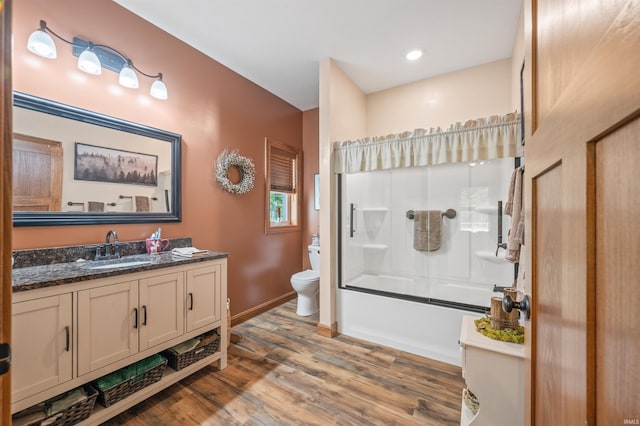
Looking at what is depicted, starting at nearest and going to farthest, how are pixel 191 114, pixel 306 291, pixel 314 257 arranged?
pixel 191 114 < pixel 306 291 < pixel 314 257

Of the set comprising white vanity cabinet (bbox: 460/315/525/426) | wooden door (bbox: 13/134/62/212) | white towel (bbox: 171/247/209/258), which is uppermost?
wooden door (bbox: 13/134/62/212)

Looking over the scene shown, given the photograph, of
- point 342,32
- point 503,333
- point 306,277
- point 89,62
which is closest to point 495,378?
point 503,333

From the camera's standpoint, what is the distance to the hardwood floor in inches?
61.0

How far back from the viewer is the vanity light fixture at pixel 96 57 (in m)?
1.53

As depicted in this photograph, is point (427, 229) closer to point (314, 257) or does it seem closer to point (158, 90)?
point (314, 257)

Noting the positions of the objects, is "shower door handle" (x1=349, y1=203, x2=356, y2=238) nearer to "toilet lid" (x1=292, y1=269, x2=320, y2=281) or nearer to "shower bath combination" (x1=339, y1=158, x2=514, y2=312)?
"shower bath combination" (x1=339, y1=158, x2=514, y2=312)

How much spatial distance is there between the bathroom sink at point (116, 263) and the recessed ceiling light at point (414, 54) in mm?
2878

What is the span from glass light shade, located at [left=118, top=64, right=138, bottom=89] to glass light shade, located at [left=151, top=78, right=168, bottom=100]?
15 cm

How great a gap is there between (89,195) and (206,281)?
99 centimetres

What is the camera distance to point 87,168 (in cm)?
178

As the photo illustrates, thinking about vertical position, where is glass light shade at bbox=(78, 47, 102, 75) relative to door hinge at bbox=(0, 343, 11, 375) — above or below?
above

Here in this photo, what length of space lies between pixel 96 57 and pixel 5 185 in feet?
5.65

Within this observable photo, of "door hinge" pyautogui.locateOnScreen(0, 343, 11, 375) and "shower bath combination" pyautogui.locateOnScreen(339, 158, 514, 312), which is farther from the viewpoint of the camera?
"shower bath combination" pyautogui.locateOnScreen(339, 158, 514, 312)

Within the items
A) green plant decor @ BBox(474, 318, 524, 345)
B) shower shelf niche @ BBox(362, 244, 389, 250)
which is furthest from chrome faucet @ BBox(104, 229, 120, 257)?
green plant decor @ BBox(474, 318, 524, 345)
